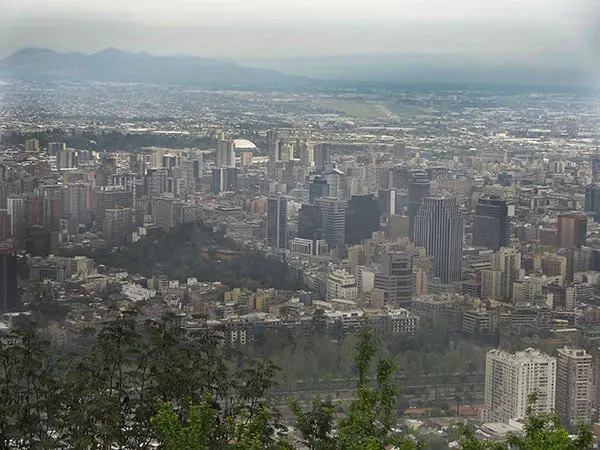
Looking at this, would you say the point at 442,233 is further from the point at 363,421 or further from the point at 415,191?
the point at 363,421

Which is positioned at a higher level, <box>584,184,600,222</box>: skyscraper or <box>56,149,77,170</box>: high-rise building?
<box>56,149,77,170</box>: high-rise building

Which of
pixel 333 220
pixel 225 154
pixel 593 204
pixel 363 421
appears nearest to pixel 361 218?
pixel 333 220

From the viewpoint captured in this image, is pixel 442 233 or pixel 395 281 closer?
pixel 395 281

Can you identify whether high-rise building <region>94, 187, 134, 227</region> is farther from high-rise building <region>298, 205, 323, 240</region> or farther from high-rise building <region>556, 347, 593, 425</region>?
high-rise building <region>556, 347, 593, 425</region>

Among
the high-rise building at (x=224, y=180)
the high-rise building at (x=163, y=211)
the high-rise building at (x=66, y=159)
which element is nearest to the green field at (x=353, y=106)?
the high-rise building at (x=224, y=180)

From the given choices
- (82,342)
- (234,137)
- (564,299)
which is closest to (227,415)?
(82,342)

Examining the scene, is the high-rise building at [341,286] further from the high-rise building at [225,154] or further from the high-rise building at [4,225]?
the high-rise building at [4,225]

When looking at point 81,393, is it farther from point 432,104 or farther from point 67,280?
point 432,104

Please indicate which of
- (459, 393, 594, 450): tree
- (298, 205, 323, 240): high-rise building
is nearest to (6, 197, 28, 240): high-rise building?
(298, 205, 323, 240): high-rise building
